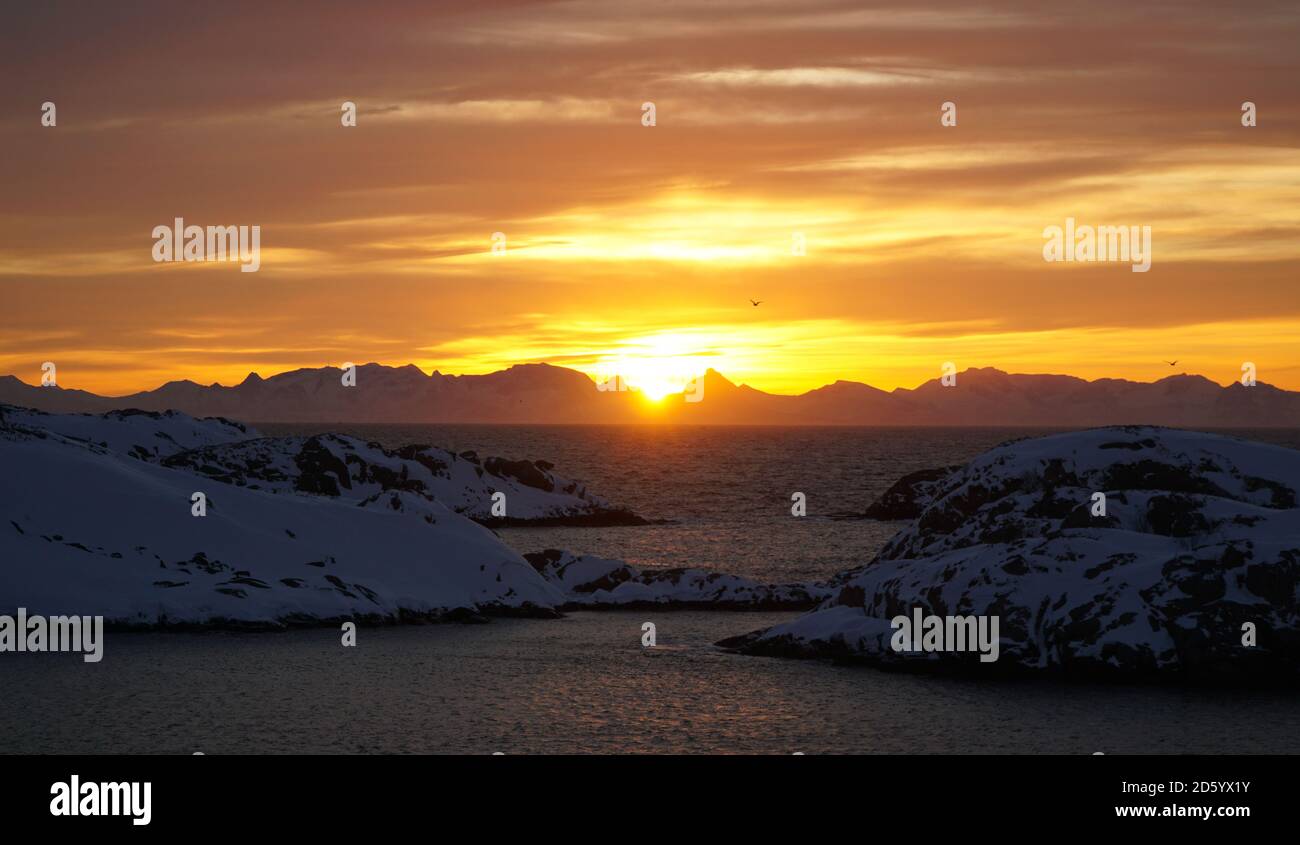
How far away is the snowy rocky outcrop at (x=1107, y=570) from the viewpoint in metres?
33.5

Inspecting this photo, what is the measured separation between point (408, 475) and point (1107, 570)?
75.7 meters

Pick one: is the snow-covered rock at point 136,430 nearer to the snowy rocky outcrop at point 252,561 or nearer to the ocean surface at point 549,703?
the snowy rocky outcrop at point 252,561

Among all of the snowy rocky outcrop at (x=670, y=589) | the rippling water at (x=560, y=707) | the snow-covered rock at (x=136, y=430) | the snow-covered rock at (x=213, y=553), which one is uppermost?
the snow-covered rock at (x=136, y=430)

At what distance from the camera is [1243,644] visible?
1309 inches

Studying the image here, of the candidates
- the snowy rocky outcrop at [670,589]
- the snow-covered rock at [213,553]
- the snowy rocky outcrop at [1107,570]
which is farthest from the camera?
the snowy rocky outcrop at [670,589]

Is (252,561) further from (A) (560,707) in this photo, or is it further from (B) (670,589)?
(A) (560,707)

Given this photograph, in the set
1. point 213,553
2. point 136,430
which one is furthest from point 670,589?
point 136,430

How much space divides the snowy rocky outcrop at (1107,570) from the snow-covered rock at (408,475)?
4270 cm

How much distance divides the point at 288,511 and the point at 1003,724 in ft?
103

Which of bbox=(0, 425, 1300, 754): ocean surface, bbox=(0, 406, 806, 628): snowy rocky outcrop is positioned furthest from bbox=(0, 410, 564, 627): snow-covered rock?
bbox=(0, 425, 1300, 754): ocean surface

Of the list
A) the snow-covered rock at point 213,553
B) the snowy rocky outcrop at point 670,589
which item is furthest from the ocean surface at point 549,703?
the snowy rocky outcrop at point 670,589

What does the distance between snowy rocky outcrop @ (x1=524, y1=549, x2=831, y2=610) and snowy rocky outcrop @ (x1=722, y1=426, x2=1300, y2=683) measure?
326 inches

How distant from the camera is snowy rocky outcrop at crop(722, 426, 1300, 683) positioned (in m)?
33.5
